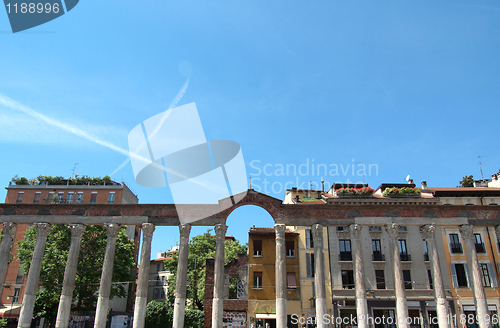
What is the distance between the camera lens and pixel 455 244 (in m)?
37.5

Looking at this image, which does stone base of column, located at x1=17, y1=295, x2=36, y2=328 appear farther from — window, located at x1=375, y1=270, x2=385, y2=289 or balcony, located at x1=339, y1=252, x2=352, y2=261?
window, located at x1=375, y1=270, x2=385, y2=289

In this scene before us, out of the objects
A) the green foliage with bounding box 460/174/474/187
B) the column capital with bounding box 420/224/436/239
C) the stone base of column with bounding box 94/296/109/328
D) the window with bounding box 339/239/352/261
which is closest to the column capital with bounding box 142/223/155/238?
the stone base of column with bounding box 94/296/109/328

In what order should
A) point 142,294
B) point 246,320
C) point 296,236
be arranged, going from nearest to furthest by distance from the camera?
point 142,294 → point 246,320 → point 296,236

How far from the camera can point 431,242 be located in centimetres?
2792

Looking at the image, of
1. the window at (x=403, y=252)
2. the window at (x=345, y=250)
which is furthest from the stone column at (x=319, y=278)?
the window at (x=403, y=252)

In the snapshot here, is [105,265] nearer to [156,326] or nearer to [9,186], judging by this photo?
[156,326]

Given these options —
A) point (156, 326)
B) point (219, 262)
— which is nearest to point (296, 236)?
point (219, 262)

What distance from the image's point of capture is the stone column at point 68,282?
25547mm

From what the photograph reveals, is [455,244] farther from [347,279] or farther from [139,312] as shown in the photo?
[139,312]

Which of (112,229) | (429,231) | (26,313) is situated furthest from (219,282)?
(429,231)

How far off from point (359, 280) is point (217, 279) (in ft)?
33.0

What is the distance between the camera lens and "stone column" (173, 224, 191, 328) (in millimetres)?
25266

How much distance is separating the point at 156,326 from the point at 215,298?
16.4 meters

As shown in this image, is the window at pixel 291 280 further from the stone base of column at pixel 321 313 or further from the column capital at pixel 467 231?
the column capital at pixel 467 231
